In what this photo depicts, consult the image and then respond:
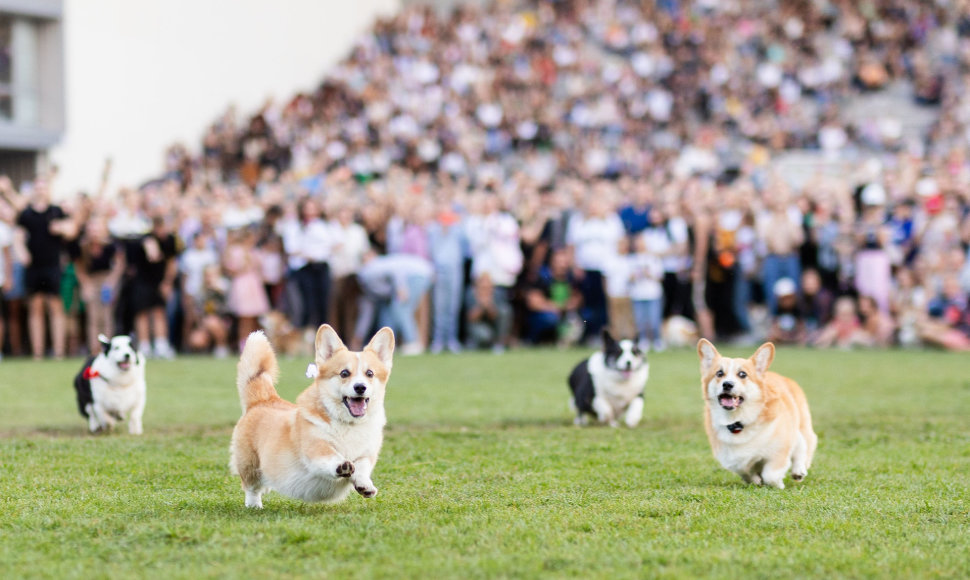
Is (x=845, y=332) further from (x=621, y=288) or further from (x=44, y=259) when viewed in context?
(x=44, y=259)

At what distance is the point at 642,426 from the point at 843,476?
8.50 feet

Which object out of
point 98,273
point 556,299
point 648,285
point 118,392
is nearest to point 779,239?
point 648,285

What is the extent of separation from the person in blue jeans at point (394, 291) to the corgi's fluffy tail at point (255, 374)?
9.73 meters

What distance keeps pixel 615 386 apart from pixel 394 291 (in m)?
7.17

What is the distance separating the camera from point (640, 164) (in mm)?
24766

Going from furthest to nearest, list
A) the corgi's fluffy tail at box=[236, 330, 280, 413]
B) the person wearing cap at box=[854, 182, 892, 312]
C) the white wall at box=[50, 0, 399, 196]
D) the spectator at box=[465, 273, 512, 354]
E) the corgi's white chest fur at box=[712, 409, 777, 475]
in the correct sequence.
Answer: the white wall at box=[50, 0, 399, 196]
the spectator at box=[465, 273, 512, 354]
the person wearing cap at box=[854, 182, 892, 312]
the corgi's white chest fur at box=[712, 409, 777, 475]
the corgi's fluffy tail at box=[236, 330, 280, 413]

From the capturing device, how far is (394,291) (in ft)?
52.3

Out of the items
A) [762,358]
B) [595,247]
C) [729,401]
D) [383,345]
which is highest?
[595,247]

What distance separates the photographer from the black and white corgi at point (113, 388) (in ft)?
28.0

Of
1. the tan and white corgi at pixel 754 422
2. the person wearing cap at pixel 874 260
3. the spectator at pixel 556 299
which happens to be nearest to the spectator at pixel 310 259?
the spectator at pixel 556 299

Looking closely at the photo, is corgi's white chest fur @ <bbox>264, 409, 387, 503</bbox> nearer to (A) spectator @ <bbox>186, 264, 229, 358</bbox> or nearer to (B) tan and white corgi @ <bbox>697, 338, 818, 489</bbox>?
(B) tan and white corgi @ <bbox>697, 338, 818, 489</bbox>

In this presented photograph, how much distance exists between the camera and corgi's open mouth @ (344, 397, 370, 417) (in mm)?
5336

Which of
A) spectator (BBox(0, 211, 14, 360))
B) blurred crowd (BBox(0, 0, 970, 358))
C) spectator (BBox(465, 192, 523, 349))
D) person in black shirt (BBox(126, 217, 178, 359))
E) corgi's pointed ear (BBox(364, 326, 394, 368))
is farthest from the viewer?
spectator (BBox(465, 192, 523, 349))

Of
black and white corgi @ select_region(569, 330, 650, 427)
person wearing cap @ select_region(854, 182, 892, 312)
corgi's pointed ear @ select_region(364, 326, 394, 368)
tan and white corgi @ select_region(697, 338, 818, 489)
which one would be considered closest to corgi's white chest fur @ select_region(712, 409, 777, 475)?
tan and white corgi @ select_region(697, 338, 818, 489)
